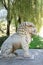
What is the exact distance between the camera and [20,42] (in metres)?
2.51

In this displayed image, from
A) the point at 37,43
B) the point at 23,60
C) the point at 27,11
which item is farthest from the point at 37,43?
the point at 23,60

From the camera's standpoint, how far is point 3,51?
249cm

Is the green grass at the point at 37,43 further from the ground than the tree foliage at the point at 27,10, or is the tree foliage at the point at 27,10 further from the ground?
the tree foliage at the point at 27,10

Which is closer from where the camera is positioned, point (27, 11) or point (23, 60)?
point (23, 60)

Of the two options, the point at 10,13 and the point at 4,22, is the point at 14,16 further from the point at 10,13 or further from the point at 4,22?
the point at 4,22

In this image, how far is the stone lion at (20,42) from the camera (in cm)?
249

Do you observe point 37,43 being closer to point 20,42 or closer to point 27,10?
point 27,10

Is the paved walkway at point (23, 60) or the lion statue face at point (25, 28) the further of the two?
the lion statue face at point (25, 28)

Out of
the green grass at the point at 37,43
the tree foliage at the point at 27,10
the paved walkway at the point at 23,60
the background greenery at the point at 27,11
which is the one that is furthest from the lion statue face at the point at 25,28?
the tree foliage at the point at 27,10

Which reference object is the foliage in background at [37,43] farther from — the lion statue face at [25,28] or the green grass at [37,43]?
the lion statue face at [25,28]

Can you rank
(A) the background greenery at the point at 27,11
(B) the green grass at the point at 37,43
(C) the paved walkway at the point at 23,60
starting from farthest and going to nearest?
(A) the background greenery at the point at 27,11
(B) the green grass at the point at 37,43
(C) the paved walkway at the point at 23,60

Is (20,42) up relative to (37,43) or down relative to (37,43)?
up

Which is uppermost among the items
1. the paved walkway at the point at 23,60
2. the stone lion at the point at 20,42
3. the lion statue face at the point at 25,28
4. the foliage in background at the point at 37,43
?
the lion statue face at the point at 25,28

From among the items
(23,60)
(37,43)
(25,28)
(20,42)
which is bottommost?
(37,43)
